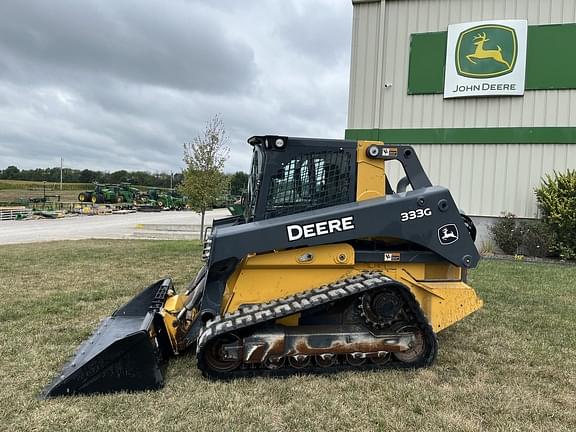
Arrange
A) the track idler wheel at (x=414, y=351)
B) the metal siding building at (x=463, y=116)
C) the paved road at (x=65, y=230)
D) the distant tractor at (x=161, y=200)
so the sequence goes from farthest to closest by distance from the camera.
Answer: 1. the distant tractor at (x=161, y=200)
2. the paved road at (x=65, y=230)
3. the metal siding building at (x=463, y=116)
4. the track idler wheel at (x=414, y=351)

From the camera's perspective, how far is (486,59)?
1326cm

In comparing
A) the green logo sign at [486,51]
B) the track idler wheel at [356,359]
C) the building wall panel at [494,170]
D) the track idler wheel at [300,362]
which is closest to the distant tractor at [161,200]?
the building wall panel at [494,170]

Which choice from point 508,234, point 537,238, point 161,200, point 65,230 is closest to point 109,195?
point 161,200

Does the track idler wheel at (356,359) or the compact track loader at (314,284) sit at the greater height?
the compact track loader at (314,284)

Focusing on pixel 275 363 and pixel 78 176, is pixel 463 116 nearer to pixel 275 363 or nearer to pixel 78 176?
pixel 275 363

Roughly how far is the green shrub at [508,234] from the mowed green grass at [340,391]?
6.92 metres

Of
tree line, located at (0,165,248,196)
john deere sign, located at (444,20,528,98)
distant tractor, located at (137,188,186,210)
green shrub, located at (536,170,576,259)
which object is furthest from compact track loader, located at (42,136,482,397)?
tree line, located at (0,165,248,196)

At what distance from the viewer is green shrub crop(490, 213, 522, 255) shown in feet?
42.1

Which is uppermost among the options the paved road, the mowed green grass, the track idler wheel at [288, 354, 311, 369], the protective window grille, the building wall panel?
the building wall panel

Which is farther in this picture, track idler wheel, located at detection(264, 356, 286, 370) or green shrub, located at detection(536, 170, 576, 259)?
green shrub, located at detection(536, 170, 576, 259)

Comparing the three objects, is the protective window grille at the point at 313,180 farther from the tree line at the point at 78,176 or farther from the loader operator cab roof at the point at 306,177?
the tree line at the point at 78,176

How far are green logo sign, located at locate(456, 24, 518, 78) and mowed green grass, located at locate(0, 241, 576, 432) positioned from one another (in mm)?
8983

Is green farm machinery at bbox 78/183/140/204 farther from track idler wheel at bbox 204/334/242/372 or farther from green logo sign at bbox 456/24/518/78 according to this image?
track idler wheel at bbox 204/334/242/372

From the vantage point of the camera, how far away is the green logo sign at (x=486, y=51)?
1298cm
